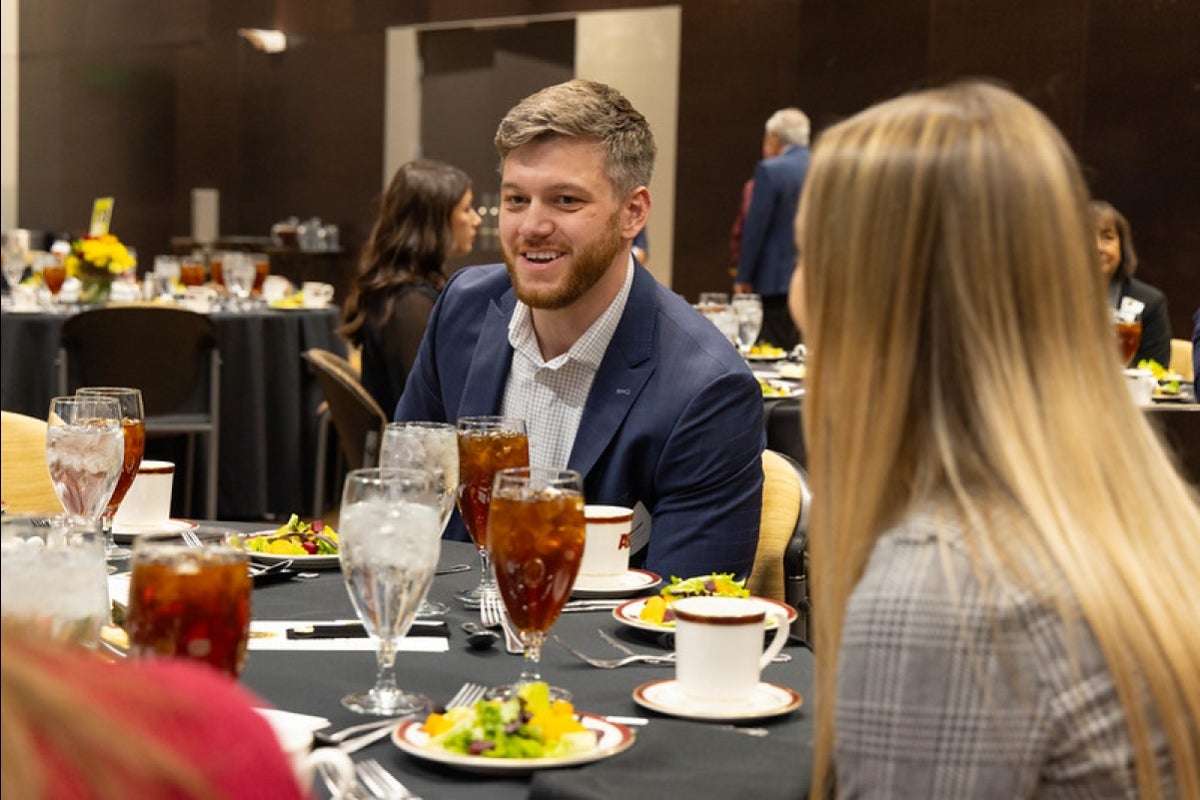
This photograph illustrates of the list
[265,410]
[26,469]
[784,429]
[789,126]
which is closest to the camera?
[26,469]

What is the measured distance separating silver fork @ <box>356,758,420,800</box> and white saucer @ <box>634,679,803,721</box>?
0.30 meters

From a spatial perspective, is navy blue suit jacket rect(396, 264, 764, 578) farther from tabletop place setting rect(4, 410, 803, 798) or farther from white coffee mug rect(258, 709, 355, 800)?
→ white coffee mug rect(258, 709, 355, 800)

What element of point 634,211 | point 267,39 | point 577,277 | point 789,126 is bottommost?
point 577,277

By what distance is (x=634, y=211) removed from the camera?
9.45ft

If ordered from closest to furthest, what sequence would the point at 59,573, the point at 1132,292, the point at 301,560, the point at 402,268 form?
1. the point at 59,573
2. the point at 301,560
3. the point at 402,268
4. the point at 1132,292

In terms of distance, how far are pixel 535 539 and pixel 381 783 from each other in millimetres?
337

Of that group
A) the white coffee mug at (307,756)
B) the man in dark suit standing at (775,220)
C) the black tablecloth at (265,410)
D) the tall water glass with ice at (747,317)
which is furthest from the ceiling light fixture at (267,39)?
the white coffee mug at (307,756)

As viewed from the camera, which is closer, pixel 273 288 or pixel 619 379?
pixel 619 379

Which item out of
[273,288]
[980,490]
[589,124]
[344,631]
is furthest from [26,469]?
[273,288]

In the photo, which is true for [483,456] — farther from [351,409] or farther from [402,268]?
[402,268]

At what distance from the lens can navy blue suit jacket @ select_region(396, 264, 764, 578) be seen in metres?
2.45

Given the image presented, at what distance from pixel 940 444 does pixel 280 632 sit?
0.90 metres

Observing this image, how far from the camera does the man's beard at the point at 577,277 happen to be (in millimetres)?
2682

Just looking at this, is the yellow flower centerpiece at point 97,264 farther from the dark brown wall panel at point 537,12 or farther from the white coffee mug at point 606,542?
the white coffee mug at point 606,542
